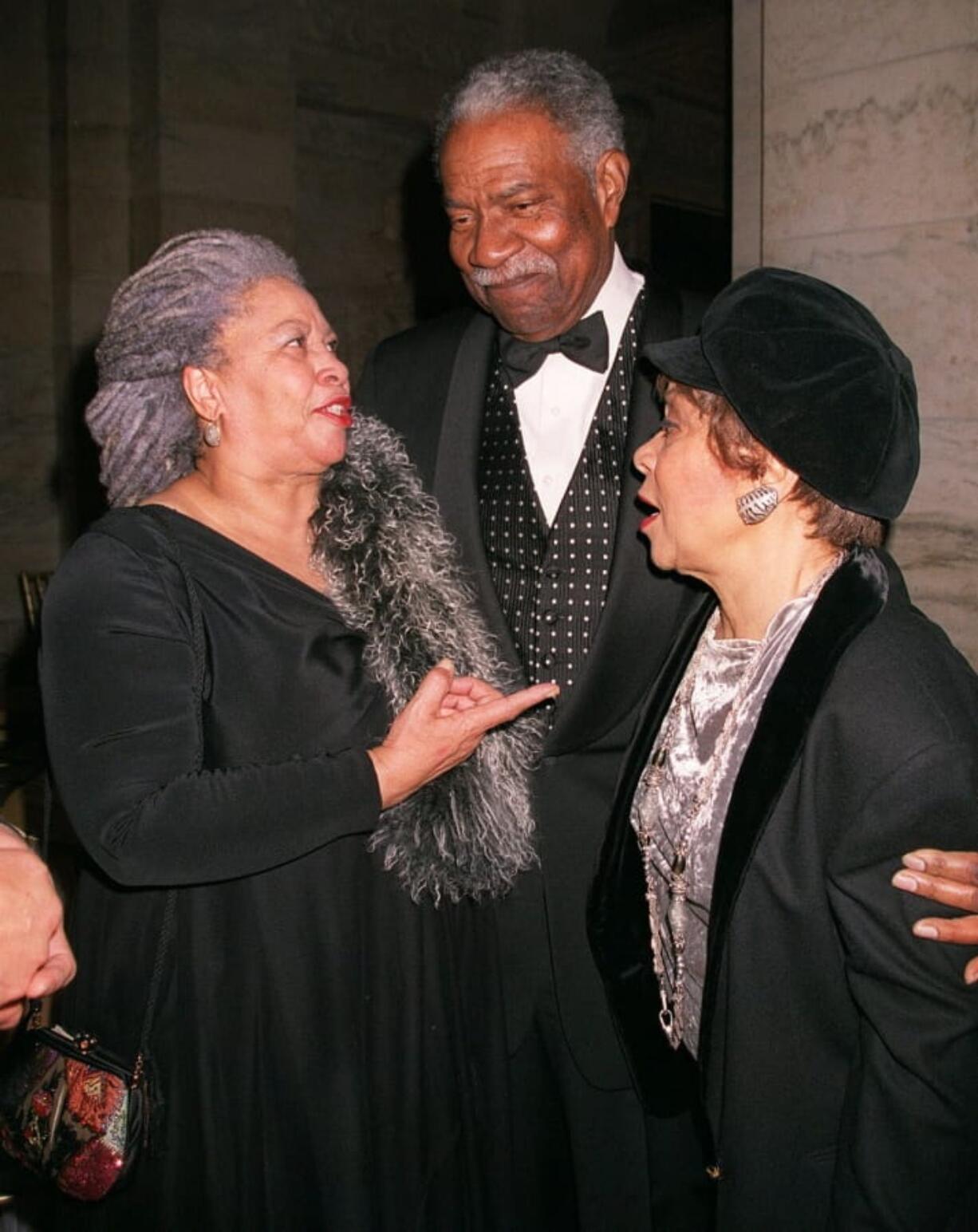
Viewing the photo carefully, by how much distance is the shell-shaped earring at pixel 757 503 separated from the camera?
163 cm

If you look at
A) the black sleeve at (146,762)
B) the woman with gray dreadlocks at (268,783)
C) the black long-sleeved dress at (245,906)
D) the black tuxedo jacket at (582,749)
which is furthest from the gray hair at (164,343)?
the black tuxedo jacket at (582,749)

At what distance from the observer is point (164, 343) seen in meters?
1.82

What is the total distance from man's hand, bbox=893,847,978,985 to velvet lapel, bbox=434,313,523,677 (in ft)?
3.15

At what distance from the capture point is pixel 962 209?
9.30 feet

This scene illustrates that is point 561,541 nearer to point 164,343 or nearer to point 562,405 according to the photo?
point 562,405

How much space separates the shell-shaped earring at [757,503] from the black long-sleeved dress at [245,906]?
67 centimetres

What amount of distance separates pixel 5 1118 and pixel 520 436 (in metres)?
1.53

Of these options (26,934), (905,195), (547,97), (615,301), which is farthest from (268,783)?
(905,195)

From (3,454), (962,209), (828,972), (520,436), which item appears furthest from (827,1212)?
(3,454)

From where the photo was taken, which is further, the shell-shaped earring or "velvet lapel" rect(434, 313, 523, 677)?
"velvet lapel" rect(434, 313, 523, 677)

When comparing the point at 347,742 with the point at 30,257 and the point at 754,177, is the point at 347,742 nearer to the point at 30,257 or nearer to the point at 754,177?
the point at 754,177

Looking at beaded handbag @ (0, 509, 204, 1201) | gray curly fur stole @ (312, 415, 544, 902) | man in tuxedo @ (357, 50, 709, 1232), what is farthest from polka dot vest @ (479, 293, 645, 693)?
beaded handbag @ (0, 509, 204, 1201)

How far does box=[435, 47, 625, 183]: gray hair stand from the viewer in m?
2.29

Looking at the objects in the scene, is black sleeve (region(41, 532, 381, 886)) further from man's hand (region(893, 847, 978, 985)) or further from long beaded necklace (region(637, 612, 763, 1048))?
man's hand (region(893, 847, 978, 985))
